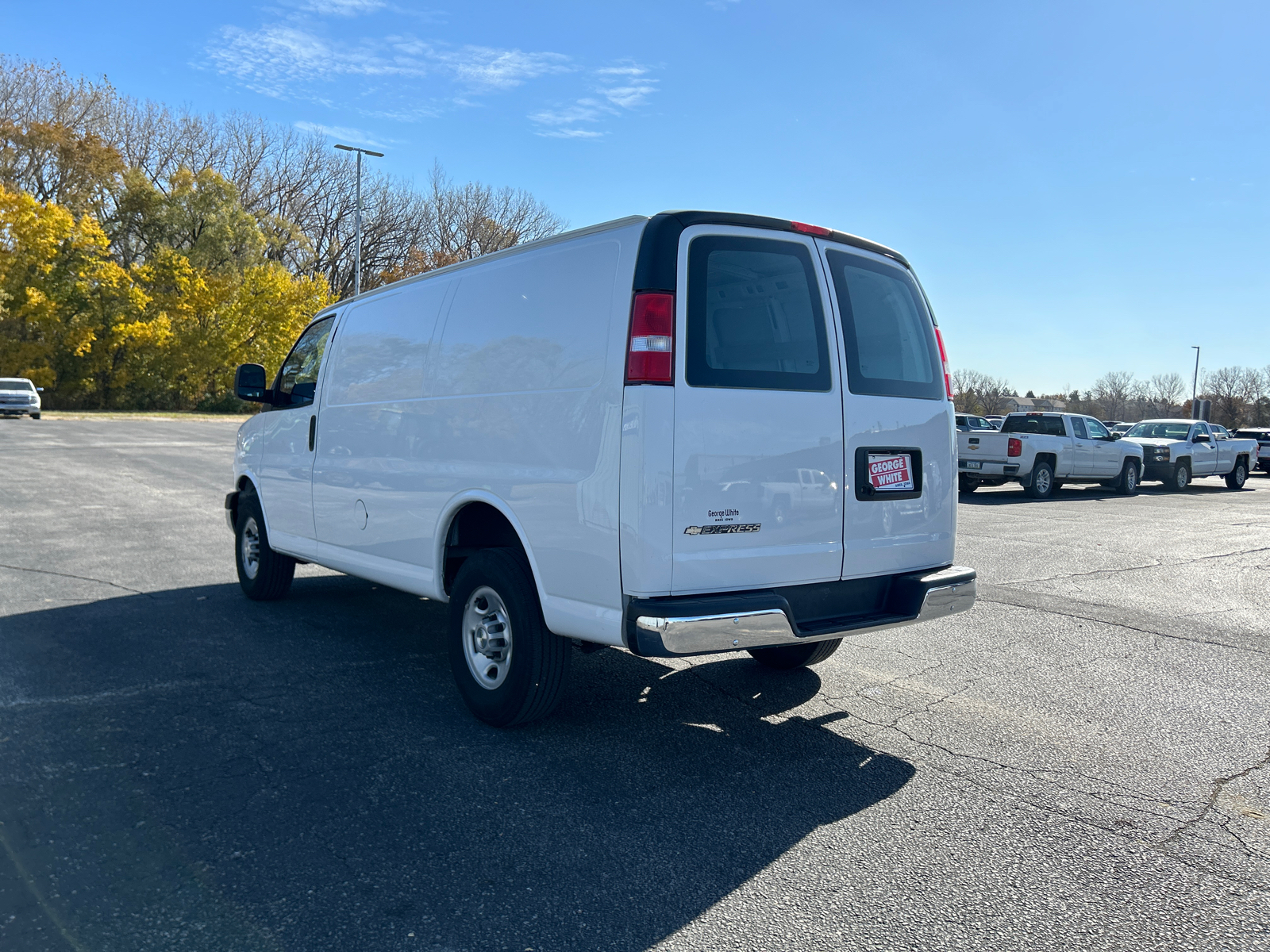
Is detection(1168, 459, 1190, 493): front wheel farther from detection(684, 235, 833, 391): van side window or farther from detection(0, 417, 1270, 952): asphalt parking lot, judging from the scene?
detection(684, 235, 833, 391): van side window

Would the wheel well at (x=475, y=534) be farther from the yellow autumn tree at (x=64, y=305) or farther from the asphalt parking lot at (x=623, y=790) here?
Answer: the yellow autumn tree at (x=64, y=305)

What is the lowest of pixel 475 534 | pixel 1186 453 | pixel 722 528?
pixel 1186 453

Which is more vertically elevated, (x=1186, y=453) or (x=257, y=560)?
(x=1186, y=453)

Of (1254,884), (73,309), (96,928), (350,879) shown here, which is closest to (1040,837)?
(1254,884)

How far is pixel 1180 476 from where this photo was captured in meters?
24.8

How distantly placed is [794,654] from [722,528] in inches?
79.9

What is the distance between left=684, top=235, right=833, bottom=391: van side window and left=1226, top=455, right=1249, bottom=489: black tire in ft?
89.4

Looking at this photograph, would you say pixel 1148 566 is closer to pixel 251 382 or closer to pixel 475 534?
pixel 475 534

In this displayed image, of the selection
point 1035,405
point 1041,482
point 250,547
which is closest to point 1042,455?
point 1041,482

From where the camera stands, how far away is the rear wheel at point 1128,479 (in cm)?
2252

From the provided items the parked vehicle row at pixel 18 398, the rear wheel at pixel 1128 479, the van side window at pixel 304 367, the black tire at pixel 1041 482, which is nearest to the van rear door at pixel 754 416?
the van side window at pixel 304 367

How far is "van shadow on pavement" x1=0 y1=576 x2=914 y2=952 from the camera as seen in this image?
2.90 meters

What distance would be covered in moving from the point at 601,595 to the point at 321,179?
65102 mm

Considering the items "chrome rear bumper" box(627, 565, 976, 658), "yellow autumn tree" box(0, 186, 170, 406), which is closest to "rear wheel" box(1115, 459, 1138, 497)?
"chrome rear bumper" box(627, 565, 976, 658)
